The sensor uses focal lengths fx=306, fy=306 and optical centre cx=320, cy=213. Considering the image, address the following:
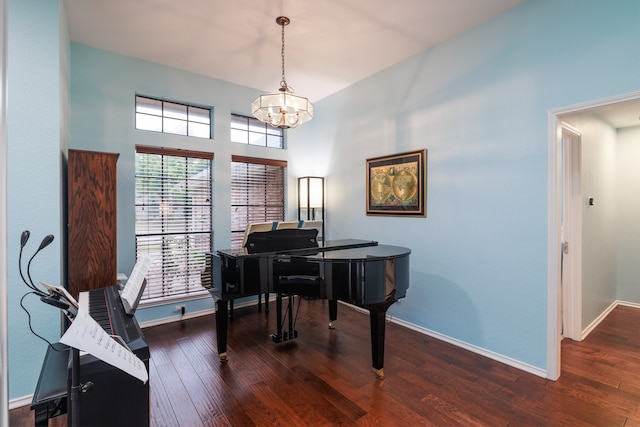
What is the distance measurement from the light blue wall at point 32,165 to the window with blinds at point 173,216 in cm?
126

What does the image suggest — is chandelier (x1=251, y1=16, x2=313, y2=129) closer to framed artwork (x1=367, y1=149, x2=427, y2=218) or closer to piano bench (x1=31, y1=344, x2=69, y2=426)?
framed artwork (x1=367, y1=149, x2=427, y2=218)

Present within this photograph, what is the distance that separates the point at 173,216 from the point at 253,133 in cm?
163

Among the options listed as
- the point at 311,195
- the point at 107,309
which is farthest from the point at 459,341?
the point at 107,309

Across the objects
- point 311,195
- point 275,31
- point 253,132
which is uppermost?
point 275,31

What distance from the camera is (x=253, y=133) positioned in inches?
175

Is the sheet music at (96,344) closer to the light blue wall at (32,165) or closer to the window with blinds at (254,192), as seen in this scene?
the light blue wall at (32,165)

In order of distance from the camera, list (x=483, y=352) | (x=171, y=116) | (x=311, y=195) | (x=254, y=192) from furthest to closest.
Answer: (x=311, y=195), (x=254, y=192), (x=171, y=116), (x=483, y=352)

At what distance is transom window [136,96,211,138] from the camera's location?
3.62 metres

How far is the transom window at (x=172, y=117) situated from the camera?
3.62 metres

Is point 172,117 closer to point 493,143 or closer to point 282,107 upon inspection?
point 282,107

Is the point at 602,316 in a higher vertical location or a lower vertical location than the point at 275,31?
lower

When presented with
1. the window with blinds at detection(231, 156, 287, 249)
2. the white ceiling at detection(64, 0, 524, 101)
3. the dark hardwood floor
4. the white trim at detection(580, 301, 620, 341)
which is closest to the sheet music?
the dark hardwood floor

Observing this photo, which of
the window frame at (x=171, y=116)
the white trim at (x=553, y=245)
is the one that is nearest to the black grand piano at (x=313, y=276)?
the white trim at (x=553, y=245)

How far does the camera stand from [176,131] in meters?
3.81
